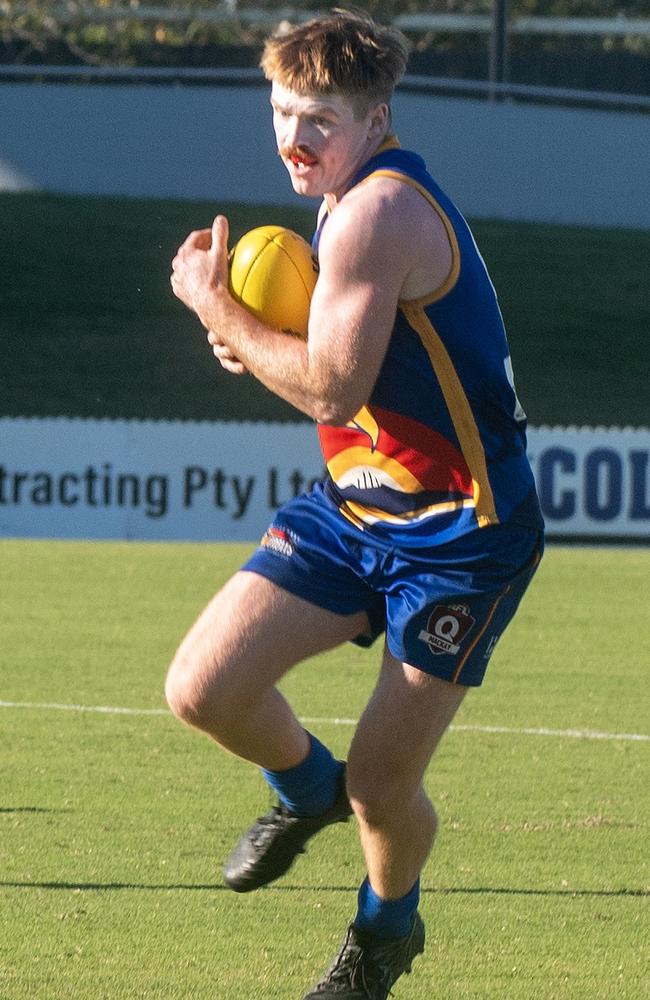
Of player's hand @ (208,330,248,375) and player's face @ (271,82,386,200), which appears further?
player's hand @ (208,330,248,375)

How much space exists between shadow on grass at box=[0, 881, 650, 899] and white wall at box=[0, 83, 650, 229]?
2236 centimetres

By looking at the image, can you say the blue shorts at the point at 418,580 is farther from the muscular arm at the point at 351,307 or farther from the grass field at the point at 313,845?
the grass field at the point at 313,845

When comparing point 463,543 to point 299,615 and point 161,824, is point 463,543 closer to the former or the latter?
point 299,615

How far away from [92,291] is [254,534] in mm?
12555

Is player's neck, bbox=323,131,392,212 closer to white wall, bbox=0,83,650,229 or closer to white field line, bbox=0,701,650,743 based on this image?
white field line, bbox=0,701,650,743

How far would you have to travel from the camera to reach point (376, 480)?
4.06m

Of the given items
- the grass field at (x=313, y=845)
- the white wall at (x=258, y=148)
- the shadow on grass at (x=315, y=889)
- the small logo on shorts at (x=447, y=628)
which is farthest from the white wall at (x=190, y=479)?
the white wall at (x=258, y=148)

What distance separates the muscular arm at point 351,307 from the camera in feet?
12.2

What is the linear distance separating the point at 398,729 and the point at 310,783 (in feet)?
1.52

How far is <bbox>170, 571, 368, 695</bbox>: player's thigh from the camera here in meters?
4.01

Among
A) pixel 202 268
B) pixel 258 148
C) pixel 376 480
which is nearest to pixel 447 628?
pixel 376 480

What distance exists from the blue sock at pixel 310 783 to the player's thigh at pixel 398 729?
293 millimetres

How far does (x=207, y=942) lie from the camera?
14.8 feet

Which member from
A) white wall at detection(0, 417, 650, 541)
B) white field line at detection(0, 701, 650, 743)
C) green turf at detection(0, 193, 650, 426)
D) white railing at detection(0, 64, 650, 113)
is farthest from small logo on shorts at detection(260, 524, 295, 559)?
white railing at detection(0, 64, 650, 113)
